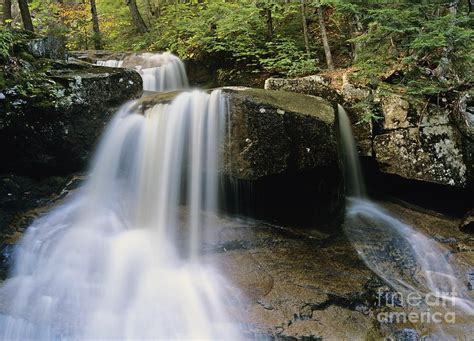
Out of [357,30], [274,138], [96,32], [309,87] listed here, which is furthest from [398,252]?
[96,32]

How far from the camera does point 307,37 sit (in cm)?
834

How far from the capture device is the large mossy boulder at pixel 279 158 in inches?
189

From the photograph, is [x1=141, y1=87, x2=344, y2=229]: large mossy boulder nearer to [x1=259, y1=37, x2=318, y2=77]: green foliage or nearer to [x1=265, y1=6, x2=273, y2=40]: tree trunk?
[x1=259, y1=37, x2=318, y2=77]: green foliage

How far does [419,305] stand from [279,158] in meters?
2.35

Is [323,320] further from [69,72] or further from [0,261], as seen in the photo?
[69,72]

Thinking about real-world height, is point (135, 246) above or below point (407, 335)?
above

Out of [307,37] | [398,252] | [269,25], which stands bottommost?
[398,252]

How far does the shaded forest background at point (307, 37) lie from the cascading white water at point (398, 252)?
5.17 feet

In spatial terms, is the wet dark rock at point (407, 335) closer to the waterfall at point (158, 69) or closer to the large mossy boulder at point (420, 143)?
the large mossy boulder at point (420, 143)

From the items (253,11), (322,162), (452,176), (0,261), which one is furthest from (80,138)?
(452,176)

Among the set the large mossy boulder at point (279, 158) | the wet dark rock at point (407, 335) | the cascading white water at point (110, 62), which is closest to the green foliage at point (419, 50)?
the large mossy boulder at point (279, 158)

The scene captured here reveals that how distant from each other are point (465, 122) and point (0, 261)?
22.2ft

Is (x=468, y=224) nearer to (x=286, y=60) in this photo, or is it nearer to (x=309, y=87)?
(x=309, y=87)

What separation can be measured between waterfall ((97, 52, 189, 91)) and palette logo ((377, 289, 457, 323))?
682 cm
